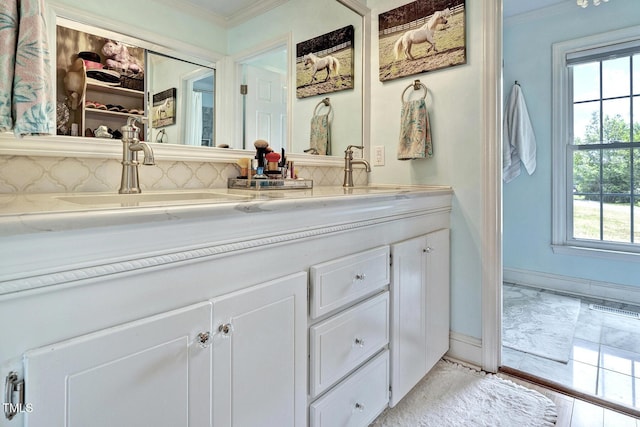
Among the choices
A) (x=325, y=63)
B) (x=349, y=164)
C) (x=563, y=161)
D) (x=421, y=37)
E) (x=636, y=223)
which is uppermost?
(x=421, y=37)

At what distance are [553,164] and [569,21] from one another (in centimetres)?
121

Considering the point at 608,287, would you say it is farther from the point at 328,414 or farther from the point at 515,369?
the point at 328,414

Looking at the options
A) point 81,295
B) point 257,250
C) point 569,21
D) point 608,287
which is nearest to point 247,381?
point 257,250

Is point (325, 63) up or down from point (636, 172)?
up

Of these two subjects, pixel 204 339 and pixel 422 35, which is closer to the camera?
pixel 204 339

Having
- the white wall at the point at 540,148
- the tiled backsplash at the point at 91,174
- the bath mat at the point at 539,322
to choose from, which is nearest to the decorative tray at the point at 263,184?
the tiled backsplash at the point at 91,174

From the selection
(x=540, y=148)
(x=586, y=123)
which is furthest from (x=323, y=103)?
(x=586, y=123)

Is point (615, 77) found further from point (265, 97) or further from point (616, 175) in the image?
point (265, 97)

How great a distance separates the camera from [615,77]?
2861 mm

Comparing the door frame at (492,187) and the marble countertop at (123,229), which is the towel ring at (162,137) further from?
the door frame at (492,187)

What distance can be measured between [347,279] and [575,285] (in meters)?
2.88

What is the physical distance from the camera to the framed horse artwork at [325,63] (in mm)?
1917

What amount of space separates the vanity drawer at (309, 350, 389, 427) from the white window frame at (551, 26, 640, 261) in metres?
2.59

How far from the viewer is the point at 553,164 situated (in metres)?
3.06
